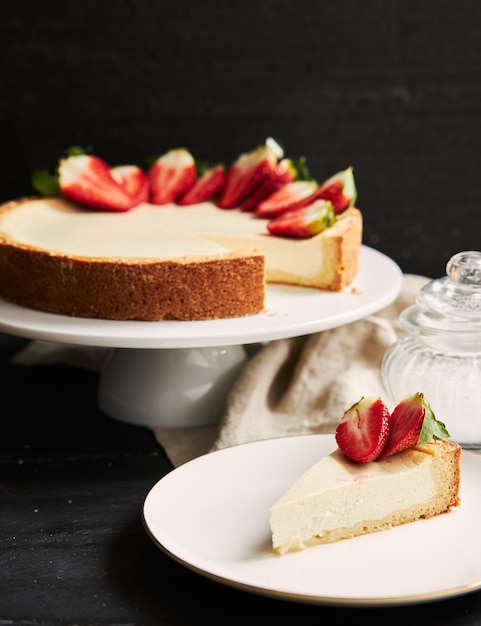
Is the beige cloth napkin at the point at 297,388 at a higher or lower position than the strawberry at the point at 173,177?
lower

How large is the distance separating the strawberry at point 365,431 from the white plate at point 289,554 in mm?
126

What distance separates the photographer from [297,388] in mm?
2188

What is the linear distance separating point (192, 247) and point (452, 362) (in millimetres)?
604

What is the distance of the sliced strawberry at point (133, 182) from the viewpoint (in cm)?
261

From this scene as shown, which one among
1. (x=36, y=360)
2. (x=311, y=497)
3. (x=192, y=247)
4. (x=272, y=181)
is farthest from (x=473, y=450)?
(x=36, y=360)

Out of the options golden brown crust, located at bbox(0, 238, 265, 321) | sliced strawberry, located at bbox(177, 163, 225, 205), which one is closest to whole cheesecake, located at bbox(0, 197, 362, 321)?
golden brown crust, located at bbox(0, 238, 265, 321)

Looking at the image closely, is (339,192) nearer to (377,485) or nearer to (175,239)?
(175,239)

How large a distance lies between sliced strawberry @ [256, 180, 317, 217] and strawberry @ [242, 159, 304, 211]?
0.05m

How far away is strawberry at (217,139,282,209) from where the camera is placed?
2.52 m

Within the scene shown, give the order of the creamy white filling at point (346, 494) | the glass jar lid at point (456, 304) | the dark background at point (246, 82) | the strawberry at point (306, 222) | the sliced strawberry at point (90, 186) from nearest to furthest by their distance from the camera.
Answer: the creamy white filling at point (346, 494) → the glass jar lid at point (456, 304) → the strawberry at point (306, 222) → the sliced strawberry at point (90, 186) → the dark background at point (246, 82)

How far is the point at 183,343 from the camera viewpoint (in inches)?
75.9

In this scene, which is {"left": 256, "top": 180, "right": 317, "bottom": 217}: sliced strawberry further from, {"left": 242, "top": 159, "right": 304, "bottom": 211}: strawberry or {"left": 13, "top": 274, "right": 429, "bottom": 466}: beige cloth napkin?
{"left": 13, "top": 274, "right": 429, "bottom": 466}: beige cloth napkin

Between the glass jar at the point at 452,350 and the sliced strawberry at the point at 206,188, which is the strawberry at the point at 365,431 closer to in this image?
the glass jar at the point at 452,350

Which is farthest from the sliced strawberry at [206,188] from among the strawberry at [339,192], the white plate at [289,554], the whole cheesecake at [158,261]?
the white plate at [289,554]
